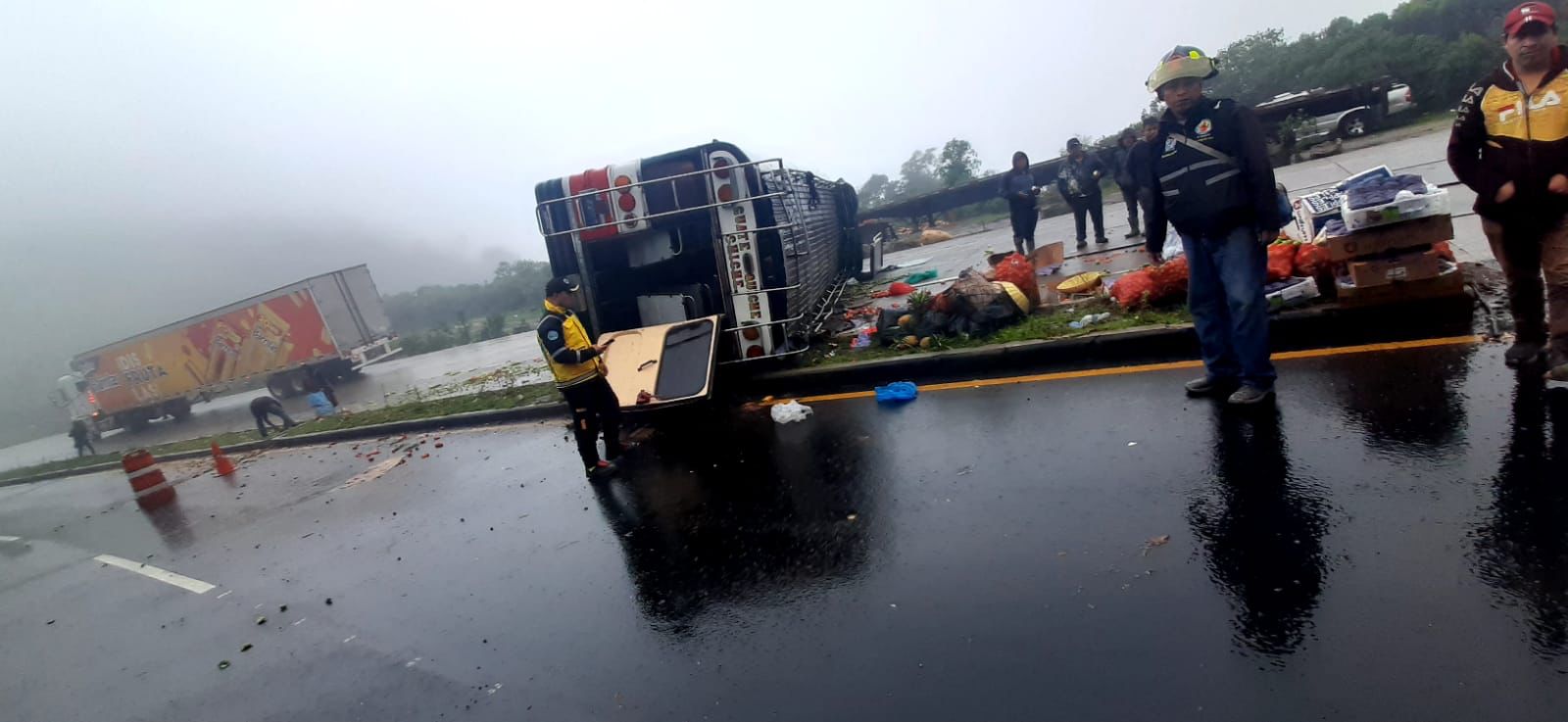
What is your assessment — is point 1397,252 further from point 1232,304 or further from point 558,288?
point 558,288

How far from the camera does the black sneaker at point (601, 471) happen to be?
6.10m

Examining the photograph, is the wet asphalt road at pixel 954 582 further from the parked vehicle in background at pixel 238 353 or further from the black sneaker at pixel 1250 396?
the parked vehicle in background at pixel 238 353

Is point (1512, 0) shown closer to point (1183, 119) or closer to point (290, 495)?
point (1183, 119)

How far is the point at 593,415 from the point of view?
247 inches

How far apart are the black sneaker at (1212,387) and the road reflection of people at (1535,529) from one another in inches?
53.6

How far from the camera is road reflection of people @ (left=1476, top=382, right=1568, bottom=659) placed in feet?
7.64

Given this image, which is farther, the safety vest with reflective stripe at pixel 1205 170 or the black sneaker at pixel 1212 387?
the black sneaker at pixel 1212 387

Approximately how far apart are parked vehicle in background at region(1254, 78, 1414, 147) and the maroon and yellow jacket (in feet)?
57.4

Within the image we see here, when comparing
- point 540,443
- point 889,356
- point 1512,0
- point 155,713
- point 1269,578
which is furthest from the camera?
point 1512,0

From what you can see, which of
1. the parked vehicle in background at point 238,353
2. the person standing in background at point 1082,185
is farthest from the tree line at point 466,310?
the person standing in background at point 1082,185

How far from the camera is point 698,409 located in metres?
7.35

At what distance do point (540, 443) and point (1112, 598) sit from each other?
632 centimetres

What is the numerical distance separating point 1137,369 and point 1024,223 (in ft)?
19.4

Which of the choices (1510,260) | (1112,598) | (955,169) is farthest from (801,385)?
(955,169)
